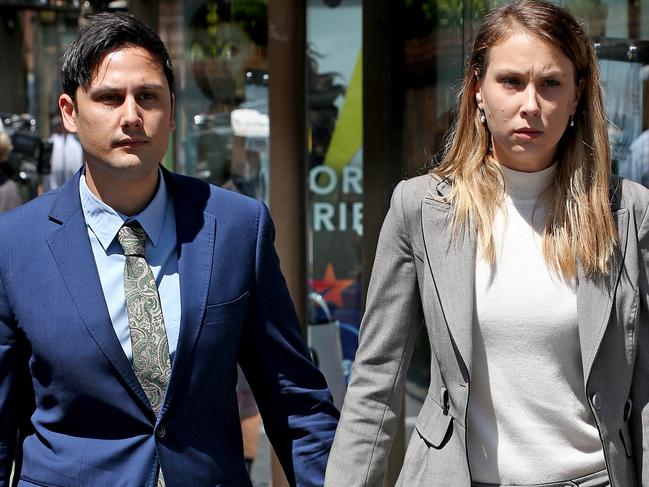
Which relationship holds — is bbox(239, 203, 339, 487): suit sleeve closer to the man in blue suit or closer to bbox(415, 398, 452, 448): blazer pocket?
the man in blue suit

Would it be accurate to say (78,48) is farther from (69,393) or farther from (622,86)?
(622,86)

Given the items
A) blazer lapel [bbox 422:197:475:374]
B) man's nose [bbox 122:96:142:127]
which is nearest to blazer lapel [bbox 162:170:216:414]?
man's nose [bbox 122:96:142:127]

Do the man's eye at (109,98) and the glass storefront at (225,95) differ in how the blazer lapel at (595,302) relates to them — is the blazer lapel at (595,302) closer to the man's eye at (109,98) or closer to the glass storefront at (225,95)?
the man's eye at (109,98)

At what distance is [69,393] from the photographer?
274 cm

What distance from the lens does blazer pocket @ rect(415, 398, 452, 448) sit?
2.82 m

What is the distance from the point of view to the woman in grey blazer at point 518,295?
273cm

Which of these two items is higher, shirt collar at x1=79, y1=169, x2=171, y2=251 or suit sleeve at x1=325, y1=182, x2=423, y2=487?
shirt collar at x1=79, y1=169, x2=171, y2=251

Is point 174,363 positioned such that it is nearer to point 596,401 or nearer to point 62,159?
point 596,401

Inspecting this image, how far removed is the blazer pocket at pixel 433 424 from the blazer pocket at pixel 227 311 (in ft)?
1.66

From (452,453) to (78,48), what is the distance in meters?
1.31

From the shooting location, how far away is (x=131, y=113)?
2.79 m

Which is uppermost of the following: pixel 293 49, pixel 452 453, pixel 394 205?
pixel 293 49

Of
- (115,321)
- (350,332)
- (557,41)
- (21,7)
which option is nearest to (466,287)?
(557,41)

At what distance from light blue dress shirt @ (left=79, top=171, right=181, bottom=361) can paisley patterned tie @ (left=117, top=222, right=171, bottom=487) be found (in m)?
0.02
